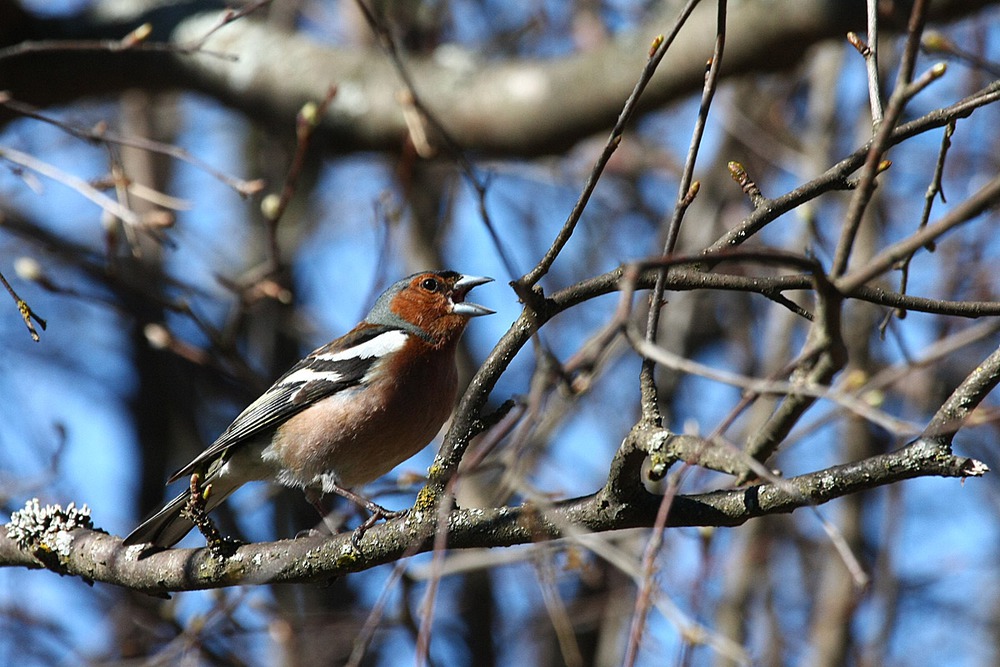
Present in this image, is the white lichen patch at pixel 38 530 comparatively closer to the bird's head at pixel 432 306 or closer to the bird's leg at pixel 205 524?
the bird's leg at pixel 205 524

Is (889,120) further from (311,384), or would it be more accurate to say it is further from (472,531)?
(311,384)

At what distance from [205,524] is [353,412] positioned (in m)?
1.58

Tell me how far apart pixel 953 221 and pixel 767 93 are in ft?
26.7

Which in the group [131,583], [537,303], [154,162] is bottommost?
[131,583]

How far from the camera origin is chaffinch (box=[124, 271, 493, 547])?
5242 mm

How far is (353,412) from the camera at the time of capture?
5.28m

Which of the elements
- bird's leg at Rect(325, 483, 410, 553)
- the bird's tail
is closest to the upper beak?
bird's leg at Rect(325, 483, 410, 553)

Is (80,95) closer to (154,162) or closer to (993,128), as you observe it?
(154,162)

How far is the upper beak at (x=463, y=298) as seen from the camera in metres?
5.56

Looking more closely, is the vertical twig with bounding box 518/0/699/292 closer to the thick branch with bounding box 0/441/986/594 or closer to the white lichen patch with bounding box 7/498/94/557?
the thick branch with bounding box 0/441/986/594

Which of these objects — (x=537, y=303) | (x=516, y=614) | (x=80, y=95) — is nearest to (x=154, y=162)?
(x=80, y=95)

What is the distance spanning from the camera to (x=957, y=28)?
8703 mm

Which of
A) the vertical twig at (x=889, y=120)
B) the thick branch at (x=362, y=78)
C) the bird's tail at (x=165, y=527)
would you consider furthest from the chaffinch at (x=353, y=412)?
the vertical twig at (x=889, y=120)

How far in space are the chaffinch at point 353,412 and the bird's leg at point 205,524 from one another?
1062mm
